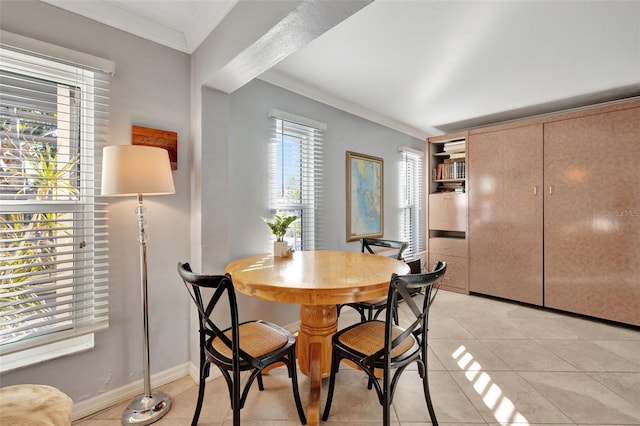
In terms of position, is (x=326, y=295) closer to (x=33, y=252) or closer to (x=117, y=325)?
(x=117, y=325)

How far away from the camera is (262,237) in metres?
2.49

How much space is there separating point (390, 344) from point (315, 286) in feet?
1.49

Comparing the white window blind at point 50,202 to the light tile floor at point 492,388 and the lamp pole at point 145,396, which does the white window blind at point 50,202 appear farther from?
the light tile floor at point 492,388

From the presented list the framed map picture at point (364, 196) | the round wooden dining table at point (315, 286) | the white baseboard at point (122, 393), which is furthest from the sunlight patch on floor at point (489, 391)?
the white baseboard at point (122, 393)

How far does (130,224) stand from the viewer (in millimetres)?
1820

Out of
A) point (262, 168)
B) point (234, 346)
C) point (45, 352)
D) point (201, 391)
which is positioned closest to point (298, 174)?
point (262, 168)

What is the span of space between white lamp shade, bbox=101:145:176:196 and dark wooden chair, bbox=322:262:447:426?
1.38 meters

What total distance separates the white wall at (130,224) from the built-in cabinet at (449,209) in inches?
137

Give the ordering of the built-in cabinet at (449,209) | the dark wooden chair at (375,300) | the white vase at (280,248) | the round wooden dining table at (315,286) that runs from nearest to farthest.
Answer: the round wooden dining table at (315,286) < the dark wooden chair at (375,300) < the white vase at (280,248) < the built-in cabinet at (449,209)

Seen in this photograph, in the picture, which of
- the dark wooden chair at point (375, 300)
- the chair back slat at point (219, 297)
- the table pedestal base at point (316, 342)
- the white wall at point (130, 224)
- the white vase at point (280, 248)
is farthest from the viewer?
the white vase at point (280, 248)

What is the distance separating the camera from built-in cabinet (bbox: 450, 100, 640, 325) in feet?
9.23

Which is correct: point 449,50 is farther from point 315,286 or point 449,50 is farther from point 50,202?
point 50,202

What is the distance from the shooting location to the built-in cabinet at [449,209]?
393 centimetres

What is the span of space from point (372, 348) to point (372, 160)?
2.62 meters
